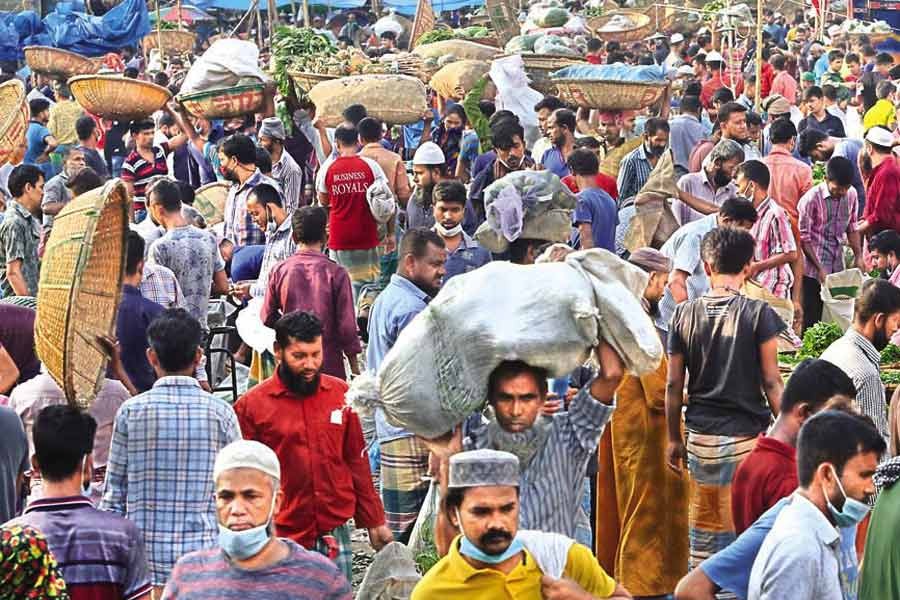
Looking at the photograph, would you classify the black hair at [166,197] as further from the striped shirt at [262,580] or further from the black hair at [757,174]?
the striped shirt at [262,580]

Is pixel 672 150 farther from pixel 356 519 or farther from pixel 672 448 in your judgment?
pixel 356 519

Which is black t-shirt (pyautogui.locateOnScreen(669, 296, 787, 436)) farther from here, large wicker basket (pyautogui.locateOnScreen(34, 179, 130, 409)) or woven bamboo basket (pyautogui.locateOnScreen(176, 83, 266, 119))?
woven bamboo basket (pyautogui.locateOnScreen(176, 83, 266, 119))

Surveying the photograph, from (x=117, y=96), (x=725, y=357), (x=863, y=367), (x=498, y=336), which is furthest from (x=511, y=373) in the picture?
(x=117, y=96)

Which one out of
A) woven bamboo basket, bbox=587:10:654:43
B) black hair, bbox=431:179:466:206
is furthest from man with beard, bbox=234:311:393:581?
woven bamboo basket, bbox=587:10:654:43

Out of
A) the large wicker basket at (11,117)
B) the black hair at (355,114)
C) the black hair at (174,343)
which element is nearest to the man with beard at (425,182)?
the black hair at (355,114)

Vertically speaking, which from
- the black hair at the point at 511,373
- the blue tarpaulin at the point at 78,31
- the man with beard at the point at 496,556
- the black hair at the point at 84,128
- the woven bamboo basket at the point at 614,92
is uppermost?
the black hair at the point at 511,373

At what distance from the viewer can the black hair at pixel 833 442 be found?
4.74 meters

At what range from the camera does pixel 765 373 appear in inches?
286

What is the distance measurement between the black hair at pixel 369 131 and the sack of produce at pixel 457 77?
4.75 m

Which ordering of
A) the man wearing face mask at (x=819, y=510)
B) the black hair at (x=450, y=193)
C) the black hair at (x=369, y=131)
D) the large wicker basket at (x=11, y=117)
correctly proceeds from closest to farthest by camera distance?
the man wearing face mask at (x=819, y=510) < the black hair at (x=450, y=193) < the large wicker basket at (x=11, y=117) < the black hair at (x=369, y=131)

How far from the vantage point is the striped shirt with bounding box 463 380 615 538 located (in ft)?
17.3

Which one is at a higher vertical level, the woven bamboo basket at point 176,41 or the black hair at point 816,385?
the black hair at point 816,385

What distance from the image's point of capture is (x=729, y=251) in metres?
7.34

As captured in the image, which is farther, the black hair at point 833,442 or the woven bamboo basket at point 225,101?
the woven bamboo basket at point 225,101
